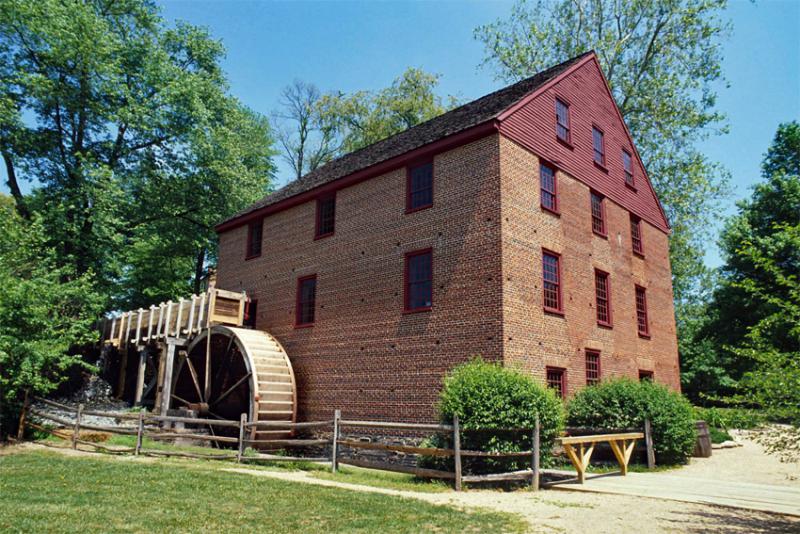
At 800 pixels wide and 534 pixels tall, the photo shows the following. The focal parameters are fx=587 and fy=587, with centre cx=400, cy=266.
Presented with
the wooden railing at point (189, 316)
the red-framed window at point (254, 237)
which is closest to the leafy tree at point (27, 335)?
the wooden railing at point (189, 316)

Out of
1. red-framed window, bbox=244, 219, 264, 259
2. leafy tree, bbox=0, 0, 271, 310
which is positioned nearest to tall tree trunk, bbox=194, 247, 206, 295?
leafy tree, bbox=0, 0, 271, 310

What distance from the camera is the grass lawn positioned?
679 centimetres

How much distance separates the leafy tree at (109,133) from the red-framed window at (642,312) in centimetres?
1876

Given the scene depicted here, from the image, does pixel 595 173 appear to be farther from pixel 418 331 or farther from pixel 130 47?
pixel 130 47

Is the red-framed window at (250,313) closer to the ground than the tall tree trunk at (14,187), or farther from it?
closer to the ground

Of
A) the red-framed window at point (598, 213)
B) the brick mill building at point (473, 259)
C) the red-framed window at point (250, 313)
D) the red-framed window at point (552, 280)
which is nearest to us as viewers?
the brick mill building at point (473, 259)

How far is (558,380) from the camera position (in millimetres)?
14875

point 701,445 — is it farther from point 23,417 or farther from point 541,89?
point 23,417

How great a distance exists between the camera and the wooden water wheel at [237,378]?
16.9m

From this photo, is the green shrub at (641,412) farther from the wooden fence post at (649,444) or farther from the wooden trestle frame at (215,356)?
the wooden trestle frame at (215,356)

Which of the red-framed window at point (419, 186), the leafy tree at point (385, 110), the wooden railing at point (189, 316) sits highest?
the leafy tree at point (385, 110)

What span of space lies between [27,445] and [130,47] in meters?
19.3

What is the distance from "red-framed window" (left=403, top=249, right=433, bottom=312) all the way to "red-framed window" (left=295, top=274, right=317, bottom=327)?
4170mm

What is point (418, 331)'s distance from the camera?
14.7 meters
